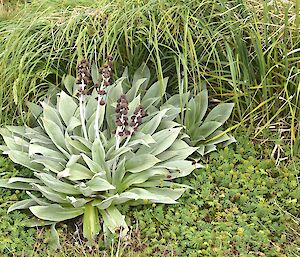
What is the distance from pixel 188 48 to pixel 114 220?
134 centimetres

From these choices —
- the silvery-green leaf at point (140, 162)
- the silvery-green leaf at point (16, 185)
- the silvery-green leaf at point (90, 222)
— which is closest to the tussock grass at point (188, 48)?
the silvery-green leaf at point (16, 185)

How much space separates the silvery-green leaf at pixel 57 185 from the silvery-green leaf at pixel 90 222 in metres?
0.12

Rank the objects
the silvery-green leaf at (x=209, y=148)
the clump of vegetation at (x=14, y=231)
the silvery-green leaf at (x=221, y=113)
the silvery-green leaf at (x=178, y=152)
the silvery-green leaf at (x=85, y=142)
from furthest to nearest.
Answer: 1. the silvery-green leaf at (x=221, y=113)
2. the silvery-green leaf at (x=209, y=148)
3. the silvery-green leaf at (x=178, y=152)
4. the silvery-green leaf at (x=85, y=142)
5. the clump of vegetation at (x=14, y=231)

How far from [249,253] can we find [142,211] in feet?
2.19

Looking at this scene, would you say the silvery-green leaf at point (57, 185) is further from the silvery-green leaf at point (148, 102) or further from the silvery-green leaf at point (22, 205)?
the silvery-green leaf at point (148, 102)

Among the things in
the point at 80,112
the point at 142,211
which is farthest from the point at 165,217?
the point at 80,112

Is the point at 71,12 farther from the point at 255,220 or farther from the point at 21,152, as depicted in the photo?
the point at 255,220

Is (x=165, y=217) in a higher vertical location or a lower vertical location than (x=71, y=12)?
lower

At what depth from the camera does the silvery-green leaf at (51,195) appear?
3229 millimetres

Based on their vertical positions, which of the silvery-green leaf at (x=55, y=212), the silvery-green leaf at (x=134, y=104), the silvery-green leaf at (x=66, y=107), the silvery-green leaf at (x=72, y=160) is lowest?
the silvery-green leaf at (x=55, y=212)

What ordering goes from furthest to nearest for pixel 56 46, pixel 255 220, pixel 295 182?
1. pixel 56 46
2. pixel 295 182
3. pixel 255 220

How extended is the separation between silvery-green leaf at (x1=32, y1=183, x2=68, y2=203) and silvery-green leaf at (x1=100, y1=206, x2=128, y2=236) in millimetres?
239

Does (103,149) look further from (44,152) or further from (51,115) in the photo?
(51,115)

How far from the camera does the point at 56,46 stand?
4.07 m
